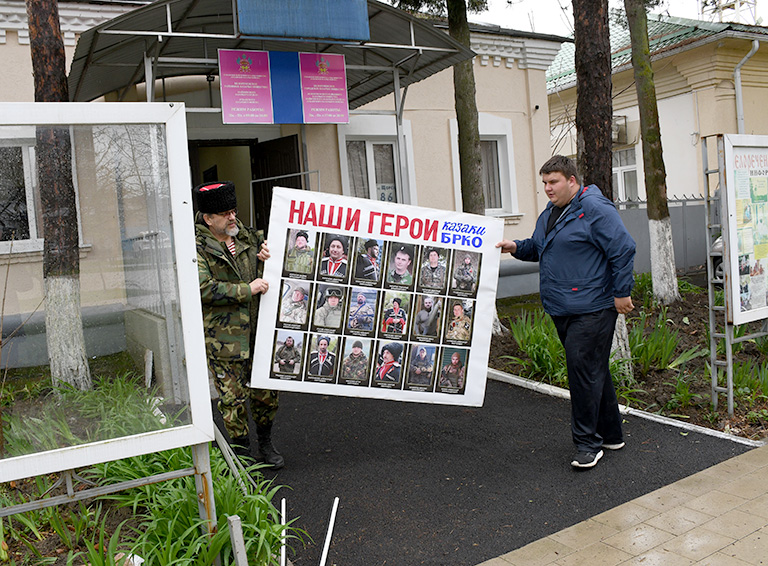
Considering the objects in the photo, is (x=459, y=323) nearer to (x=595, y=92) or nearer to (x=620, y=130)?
(x=595, y=92)

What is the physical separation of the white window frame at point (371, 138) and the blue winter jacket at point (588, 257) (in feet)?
18.7

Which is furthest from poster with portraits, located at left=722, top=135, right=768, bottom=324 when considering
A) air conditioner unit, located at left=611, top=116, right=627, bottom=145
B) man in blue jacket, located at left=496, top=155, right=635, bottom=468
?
air conditioner unit, located at left=611, top=116, right=627, bottom=145

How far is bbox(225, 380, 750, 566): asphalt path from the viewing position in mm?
3656

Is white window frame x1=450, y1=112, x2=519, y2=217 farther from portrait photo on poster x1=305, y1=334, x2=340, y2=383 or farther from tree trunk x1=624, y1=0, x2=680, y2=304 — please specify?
portrait photo on poster x1=305, y1=334, x2=340, y2=383

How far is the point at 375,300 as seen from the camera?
4.42m

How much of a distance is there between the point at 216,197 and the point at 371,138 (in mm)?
6909

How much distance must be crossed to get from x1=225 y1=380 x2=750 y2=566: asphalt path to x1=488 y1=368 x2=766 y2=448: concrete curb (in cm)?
7

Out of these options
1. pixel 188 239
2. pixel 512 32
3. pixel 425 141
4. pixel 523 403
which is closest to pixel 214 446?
pixel 188 239

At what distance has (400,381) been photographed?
14.7ft

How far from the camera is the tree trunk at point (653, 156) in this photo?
9.73m

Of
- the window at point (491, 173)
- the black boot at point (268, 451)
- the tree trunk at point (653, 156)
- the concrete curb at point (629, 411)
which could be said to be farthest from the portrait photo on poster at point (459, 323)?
the window at point (491, 173)

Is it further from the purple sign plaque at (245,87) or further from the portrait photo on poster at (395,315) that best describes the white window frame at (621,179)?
the portrait photo on poster at (395,315)

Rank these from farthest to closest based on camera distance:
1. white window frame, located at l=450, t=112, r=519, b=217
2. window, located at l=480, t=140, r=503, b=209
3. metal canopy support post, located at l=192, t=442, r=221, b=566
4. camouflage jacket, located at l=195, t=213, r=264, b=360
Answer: window, located at l=480, t=140, r=503, b=209, white window frame, located at l=450, t=112, r=519, b=217, camouflage jacket, located at l=195, t=213, r=264, b=360, metal canopy support post, located at l=192, t=442, r=221, b=566


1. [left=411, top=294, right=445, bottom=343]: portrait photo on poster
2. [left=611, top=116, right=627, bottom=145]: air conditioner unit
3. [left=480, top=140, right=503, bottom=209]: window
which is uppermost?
[left=611, top=116, right=627, bottom=145]: air conditioner unit
